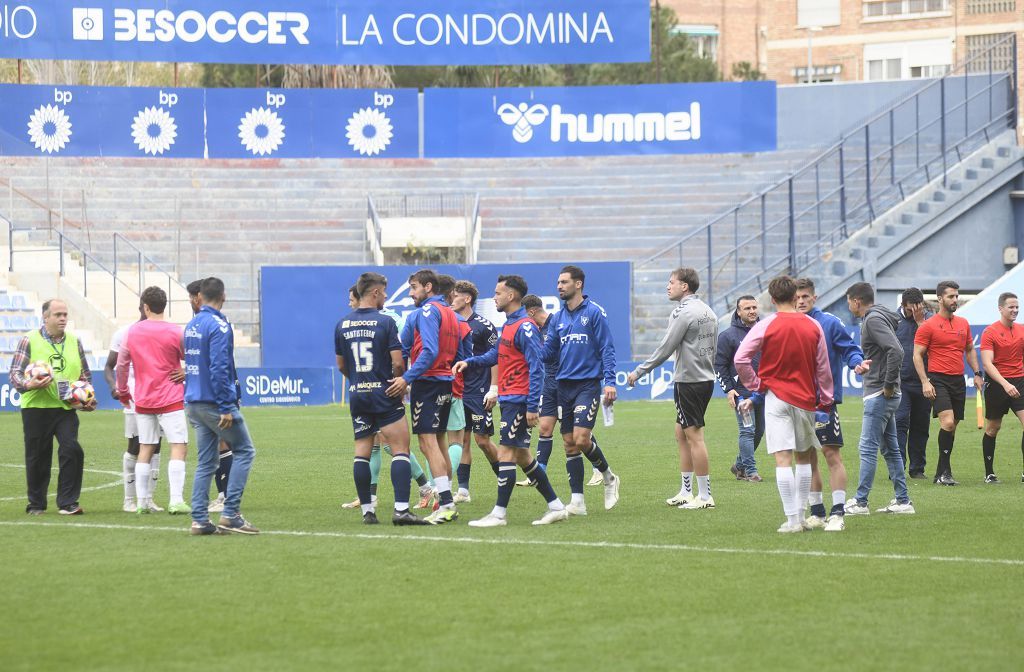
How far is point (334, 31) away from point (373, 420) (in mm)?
27417

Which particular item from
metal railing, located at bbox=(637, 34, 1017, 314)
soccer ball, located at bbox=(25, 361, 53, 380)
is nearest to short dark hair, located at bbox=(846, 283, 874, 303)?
soccer ball, located at bbox=(25, 361, 53, 380)

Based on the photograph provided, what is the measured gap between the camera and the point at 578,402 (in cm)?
1215

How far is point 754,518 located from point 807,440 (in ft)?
3.91

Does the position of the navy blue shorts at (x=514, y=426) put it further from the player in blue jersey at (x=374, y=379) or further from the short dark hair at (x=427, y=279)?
the short dark hair at (x=427, y=279)

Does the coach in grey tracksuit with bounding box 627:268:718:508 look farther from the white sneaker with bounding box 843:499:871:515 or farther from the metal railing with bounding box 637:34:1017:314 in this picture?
the metal railing with bounding box 637:34:1017:314

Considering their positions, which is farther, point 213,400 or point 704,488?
point 704,488

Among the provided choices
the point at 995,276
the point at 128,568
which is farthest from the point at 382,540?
the point at 995,276

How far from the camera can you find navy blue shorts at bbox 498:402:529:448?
1184 cm

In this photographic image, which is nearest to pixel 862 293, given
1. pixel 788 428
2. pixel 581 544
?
pixel 788 428

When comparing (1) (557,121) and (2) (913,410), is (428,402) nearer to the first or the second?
(2) (913,410)

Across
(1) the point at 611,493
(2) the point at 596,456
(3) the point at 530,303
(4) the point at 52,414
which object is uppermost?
(3) the point at 530,303

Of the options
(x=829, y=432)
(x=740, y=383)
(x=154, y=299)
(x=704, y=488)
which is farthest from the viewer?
(x=740, y=383)

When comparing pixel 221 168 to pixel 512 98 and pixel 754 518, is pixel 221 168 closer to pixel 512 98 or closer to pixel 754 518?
pixel 512 98

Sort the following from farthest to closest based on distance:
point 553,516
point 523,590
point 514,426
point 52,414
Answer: point 52,414 < point 514,426 < point 553,516 < point 523,590
